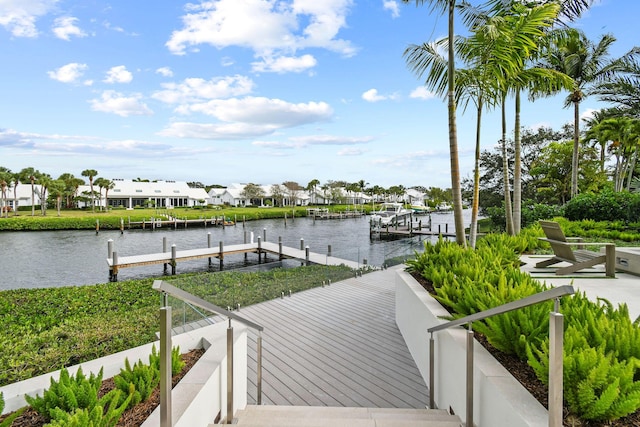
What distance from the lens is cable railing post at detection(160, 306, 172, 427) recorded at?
159cm

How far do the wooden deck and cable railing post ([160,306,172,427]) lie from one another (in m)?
1.99

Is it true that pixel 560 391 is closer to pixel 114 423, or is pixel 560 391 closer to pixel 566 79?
pixel 114 423

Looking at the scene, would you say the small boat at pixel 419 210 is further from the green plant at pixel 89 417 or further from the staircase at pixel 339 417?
the green plant at pixel 89 417

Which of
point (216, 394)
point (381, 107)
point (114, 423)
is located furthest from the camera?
point (381, 107)

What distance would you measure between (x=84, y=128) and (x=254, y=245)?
44.7 feet

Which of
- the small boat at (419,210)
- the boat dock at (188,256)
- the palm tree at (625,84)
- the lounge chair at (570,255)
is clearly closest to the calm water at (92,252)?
the boat dock at (188,256)

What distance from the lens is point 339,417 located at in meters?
2.70

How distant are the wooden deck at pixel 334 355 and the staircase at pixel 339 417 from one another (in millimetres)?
499

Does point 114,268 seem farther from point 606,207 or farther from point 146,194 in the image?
point 146,194

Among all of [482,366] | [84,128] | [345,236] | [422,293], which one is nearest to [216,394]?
[482,366]

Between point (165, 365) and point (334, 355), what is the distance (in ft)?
10.4

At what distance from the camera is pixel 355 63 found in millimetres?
15367

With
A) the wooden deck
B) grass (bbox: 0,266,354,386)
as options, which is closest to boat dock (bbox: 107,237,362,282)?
grass (bbox: 0,266,354,386)

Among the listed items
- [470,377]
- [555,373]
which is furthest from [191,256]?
[555,373]
